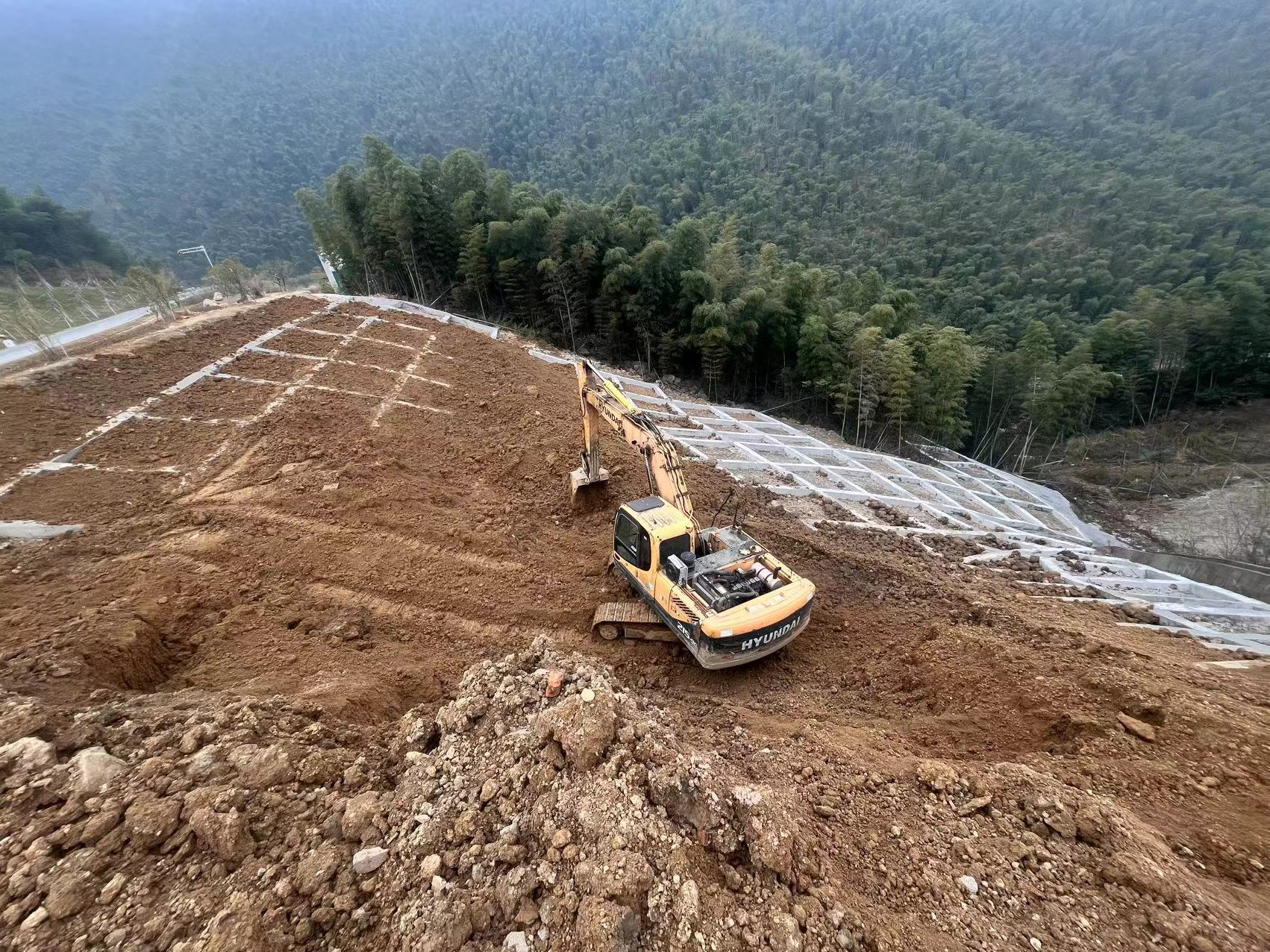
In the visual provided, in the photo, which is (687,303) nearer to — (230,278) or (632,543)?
(632,543)

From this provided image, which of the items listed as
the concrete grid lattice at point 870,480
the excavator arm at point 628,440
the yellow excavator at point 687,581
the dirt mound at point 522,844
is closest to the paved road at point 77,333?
the concrete grid lattice at point 870,480

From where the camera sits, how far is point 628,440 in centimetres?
812

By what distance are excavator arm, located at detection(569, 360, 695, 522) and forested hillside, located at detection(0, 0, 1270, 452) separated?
12274 millimetres

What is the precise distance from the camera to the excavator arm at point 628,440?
24.6ft

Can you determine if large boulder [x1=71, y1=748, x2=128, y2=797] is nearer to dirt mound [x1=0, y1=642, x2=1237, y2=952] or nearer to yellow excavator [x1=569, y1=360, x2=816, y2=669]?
dirt mound [x1=0, y1=642, x2=1237, y2=952]

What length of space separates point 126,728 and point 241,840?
1.73 metres

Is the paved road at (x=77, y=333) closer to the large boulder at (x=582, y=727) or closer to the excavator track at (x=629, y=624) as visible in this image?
the excavator track at (x=629, y=624)

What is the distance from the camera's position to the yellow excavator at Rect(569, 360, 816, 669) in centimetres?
610

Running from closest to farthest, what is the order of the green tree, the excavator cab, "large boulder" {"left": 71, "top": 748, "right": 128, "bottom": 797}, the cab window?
Answer: "large boulder" {"left": 71, "top": 748, "right": 128, "bottom": 797} < the excavator cab < the cab window < the green tree

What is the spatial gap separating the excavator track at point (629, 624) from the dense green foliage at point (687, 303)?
1322 cm

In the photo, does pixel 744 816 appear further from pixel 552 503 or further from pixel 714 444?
pixel 714 444

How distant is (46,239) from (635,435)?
50.9 m

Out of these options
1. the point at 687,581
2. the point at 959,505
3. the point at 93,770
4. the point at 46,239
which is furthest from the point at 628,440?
the point at 46,239

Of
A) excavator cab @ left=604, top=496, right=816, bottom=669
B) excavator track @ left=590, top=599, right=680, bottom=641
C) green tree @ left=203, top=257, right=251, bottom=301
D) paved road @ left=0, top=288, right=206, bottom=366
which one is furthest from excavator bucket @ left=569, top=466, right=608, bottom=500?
green tree @ left=203, top=257, right=251, bottom=301
